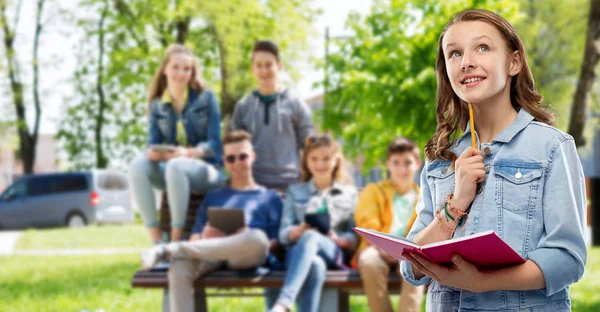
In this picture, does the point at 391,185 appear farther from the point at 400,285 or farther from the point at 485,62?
the point at 485,62

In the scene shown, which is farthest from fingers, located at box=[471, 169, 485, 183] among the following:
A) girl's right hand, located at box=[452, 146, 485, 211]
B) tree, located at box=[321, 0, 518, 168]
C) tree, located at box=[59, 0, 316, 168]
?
tree, located at box=[59, 0, 316, 168]

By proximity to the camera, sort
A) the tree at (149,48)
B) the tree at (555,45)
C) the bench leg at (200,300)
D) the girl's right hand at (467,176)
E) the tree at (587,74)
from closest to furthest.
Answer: the girl's right hand at (467,176) < the bench leg at (200,300) < the tree at (587,74) < the tree at (149,48) < the tree at (555,45)

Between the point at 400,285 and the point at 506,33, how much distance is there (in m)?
3.22

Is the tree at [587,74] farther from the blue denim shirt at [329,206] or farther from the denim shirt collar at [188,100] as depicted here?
the denim shirt collar at [188,100]

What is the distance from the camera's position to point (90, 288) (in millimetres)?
9430

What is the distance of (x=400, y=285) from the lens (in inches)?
204

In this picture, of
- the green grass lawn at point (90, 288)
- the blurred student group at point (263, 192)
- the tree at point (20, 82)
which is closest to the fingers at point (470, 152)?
the blurred student group at point (263, 192)

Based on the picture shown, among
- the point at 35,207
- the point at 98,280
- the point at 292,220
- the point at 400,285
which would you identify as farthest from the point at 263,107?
the point at 35,207

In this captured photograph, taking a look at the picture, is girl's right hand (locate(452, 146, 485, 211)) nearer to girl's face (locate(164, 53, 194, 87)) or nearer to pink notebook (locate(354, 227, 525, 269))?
pink notebook (locate(354, 227, 525, 269))

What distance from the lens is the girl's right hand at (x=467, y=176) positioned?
2094 millimetres

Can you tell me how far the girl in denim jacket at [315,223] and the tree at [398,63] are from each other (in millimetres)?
10105

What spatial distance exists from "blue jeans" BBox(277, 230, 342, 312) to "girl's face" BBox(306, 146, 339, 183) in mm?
470

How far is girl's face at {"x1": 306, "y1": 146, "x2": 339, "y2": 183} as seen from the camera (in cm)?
560

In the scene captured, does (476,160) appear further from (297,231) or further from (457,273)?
(297,231)
